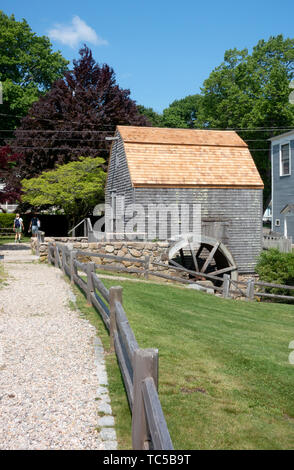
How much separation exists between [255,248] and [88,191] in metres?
11.0

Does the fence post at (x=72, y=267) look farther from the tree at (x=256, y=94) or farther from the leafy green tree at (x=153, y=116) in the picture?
the leafy green tree at (x=153, y=116)

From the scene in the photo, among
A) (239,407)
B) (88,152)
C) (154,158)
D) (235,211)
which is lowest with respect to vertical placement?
(239,407)

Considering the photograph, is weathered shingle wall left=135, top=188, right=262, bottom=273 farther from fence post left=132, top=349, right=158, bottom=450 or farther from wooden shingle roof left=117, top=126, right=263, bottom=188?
fence post left=132, top=349, right=158, bottom=450

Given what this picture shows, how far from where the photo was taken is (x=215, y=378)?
5.72 meters

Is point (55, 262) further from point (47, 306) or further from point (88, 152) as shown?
point (88, 152)

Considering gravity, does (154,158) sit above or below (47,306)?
above

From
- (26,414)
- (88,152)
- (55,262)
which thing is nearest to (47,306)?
(26,414)

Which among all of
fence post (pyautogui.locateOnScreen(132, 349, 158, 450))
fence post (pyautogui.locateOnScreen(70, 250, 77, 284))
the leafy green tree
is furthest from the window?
the leafy green tree

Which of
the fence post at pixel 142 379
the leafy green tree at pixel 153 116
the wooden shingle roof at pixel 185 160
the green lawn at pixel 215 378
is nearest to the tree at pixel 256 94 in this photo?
the leafy green tree at pixel 153 116

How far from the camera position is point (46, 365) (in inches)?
242

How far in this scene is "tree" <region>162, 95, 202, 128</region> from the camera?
62.3 meters

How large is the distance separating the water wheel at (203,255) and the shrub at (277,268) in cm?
155

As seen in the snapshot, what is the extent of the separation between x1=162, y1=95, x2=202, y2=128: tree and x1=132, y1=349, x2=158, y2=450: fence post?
2382 inches

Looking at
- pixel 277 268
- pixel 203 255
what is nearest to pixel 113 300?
pixel 277 268
